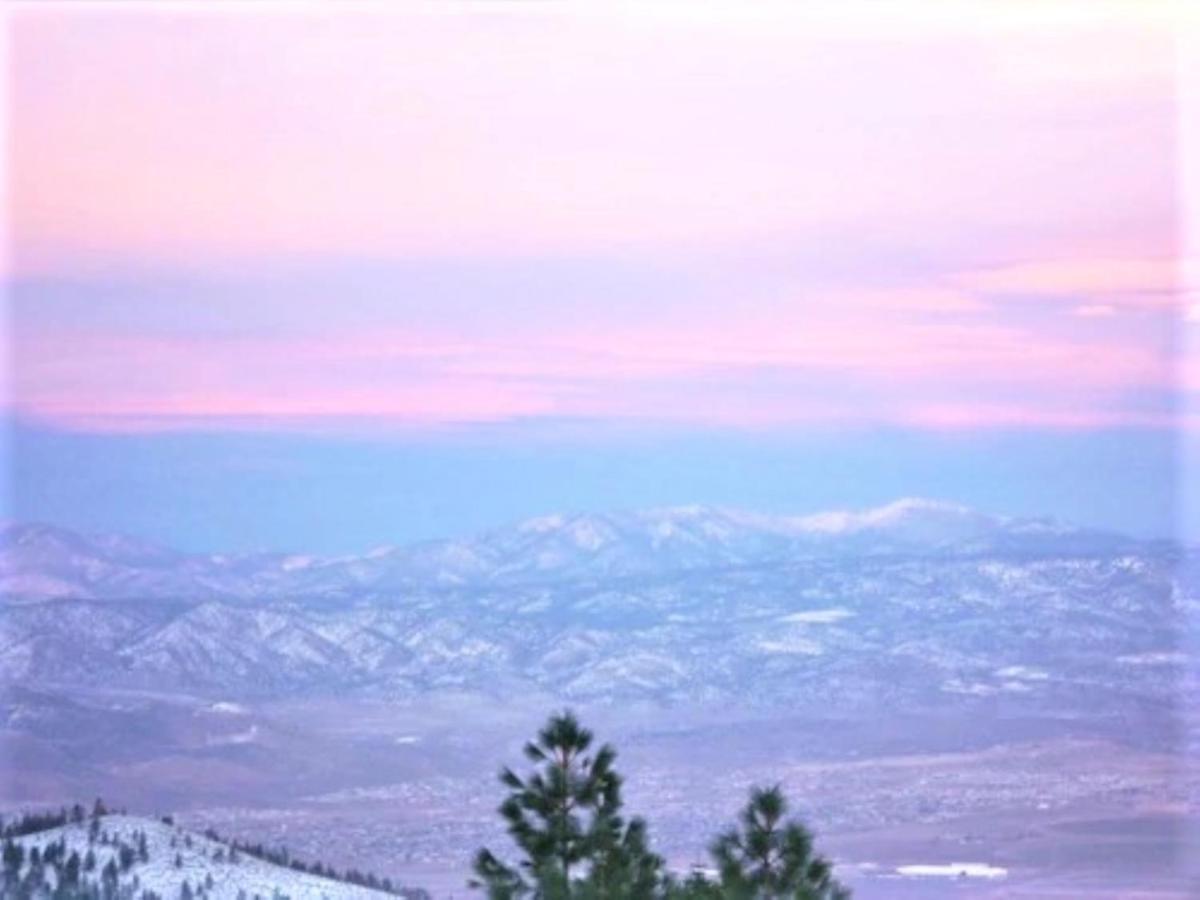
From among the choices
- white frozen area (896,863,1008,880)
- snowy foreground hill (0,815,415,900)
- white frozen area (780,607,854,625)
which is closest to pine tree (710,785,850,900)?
snowy foreground hill (0,815,415,900)

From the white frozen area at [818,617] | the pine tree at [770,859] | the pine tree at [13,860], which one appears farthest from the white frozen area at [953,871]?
the pine tree at [770,859]

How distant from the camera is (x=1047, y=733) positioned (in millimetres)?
21109

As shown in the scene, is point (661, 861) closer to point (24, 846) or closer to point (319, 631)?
point (24, 846)

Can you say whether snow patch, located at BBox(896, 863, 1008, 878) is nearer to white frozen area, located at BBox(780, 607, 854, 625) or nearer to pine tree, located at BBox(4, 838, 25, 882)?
white frozen area, located at BBox(780, 607, 854, 625)

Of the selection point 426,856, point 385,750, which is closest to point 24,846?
point 426,856

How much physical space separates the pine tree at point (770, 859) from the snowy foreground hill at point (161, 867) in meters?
3.11

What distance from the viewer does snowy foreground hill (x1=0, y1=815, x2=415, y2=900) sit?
13.1 m

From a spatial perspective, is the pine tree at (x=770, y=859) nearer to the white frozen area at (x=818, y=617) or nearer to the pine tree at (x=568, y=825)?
the pine tree at (x=568, y=825)

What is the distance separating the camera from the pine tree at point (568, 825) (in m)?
10.9

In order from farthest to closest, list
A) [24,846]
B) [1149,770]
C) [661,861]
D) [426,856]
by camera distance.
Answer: [1149,770] → [426,856] → [24,846] → [661,861]

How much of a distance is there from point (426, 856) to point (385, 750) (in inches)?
126

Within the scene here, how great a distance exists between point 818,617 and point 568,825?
31.5ft

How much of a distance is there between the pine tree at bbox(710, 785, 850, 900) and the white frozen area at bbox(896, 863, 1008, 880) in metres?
6.24

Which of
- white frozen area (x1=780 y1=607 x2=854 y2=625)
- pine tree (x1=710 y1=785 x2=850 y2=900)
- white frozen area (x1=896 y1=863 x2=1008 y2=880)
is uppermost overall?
white frozen area (x1=780 y1=607 x2=854 y2=625)
